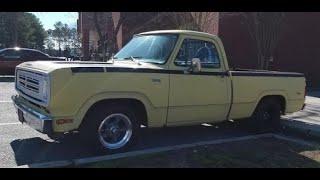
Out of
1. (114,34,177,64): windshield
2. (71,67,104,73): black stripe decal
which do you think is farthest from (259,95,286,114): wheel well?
(71,67,104,73): black stripe decal

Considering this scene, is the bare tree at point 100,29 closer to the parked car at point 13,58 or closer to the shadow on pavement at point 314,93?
the parked car at point 13,58

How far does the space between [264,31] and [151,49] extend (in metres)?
12.3

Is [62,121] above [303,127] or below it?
above

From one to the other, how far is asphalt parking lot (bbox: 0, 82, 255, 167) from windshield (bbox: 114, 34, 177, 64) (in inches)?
57.9

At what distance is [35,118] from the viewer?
6.30 metres

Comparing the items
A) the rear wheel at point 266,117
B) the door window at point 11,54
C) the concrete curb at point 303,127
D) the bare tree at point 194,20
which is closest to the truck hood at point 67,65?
the rear wheel at point 266,117

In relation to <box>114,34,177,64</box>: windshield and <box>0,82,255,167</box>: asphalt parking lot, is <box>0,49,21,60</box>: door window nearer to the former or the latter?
<box>0,82,255,167</box>: asphalt parking lot

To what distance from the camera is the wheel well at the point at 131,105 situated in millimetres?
6504

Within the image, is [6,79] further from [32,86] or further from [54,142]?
[32,86]

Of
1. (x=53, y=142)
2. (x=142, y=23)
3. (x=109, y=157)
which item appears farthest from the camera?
(x=142, y=23)

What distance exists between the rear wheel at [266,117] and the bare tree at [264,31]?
9.89 m

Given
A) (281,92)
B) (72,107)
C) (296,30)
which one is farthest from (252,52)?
(72,107)

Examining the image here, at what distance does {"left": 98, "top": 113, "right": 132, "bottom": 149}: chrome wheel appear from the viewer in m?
6.64

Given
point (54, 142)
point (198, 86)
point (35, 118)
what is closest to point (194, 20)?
point (198, 86)
